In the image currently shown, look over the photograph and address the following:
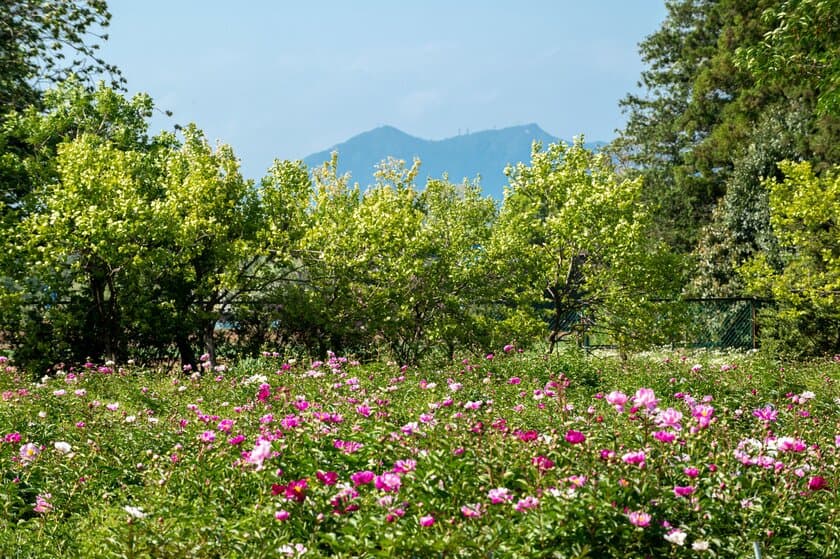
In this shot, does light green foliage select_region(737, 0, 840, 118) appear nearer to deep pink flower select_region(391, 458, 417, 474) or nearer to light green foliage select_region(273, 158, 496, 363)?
light green foliage select_region(273, 158, 496, 363)

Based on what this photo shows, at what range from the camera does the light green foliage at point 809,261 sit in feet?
42.7

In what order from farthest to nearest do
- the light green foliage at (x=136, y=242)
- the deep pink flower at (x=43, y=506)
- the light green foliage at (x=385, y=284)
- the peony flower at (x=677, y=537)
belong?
the light green foliage at (x=385, y=284) → the light green foliage at (x=136, y=242) → the deep pink flower at (x=43, y=506) → the peony flower at (x=677, y=537)

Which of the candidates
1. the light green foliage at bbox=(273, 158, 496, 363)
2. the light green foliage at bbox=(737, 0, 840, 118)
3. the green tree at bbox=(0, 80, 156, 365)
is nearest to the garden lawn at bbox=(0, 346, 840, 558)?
the light green foliage at bbox=(273, 158, 496, 363)

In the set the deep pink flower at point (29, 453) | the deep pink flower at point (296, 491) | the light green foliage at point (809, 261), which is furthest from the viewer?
the light green foliage at point (809, 261)

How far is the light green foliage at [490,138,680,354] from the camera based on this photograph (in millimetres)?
12133

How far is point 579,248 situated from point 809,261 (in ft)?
18.6

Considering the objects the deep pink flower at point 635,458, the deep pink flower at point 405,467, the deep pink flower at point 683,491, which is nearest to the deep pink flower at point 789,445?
the deep pink flower at point 683,491

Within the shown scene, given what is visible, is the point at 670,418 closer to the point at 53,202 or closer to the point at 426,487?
the point at 426,487

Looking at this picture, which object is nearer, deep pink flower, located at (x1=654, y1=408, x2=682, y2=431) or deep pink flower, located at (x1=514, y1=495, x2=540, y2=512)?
deep pink flower, located at (x1=514, y1=495, x2=540, y2=512)

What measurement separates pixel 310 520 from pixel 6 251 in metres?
9.28

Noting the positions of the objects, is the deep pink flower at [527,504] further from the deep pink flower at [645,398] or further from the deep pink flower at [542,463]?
the deep pink flower at [645,398]

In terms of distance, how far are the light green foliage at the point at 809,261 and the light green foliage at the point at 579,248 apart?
2.42 metres

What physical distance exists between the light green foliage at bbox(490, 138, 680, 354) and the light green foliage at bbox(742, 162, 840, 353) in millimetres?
2419

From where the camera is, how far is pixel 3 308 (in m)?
10.9
